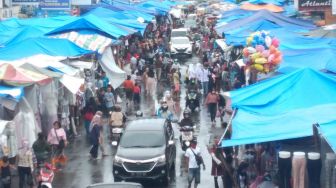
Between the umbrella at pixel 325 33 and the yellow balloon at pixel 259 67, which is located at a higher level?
the umbrella at pixel 325 33

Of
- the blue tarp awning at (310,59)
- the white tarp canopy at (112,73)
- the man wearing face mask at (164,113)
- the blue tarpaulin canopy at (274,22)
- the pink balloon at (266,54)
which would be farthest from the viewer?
the blue tarpaulin canopy at (274,22)

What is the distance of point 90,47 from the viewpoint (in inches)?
1189

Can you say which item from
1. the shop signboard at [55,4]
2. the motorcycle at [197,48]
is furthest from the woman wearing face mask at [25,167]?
the motorcycle at [197,48]

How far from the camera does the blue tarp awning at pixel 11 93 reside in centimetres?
1945

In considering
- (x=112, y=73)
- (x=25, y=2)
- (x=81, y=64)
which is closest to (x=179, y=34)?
(x=25, y=2)

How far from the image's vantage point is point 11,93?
19.5 meters

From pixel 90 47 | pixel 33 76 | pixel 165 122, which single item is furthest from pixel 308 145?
pixel 90 47

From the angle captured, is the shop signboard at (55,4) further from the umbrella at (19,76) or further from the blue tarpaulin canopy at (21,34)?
the umbrella at (19,76)

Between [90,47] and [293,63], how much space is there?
10.7 meters

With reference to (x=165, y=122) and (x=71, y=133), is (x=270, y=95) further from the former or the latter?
(x=71, y=133)

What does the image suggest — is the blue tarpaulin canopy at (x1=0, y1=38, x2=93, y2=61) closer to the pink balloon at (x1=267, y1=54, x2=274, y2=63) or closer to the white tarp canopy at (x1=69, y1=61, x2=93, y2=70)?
the white tarp canopy at (x1=69, y1=61, x2=93, y2=70)

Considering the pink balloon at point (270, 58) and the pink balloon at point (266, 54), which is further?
the pink balloon at point (266, 54)

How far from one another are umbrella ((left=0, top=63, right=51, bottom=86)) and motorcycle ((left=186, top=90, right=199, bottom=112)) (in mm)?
8537

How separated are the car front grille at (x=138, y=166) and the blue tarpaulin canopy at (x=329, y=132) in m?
6.68
